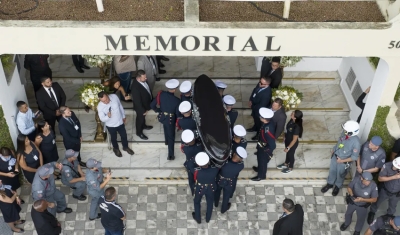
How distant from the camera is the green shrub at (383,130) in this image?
9219 millimetres

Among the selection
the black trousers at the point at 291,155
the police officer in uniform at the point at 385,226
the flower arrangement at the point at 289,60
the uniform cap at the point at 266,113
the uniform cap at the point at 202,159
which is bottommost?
the black trousers at the point at 291,155

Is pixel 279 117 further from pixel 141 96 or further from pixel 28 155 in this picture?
pixel 28 155

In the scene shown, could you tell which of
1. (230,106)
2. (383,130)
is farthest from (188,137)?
(383,130)

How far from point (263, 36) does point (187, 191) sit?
3700mm

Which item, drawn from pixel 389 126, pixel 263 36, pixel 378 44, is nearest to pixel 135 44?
pixel 263 36

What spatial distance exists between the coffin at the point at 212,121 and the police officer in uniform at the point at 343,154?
2082 millimetres

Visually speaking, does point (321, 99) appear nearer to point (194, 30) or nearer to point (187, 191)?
point (187, 191)

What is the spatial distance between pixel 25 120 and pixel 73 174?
4.46 ft

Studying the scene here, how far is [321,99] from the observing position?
1163cm

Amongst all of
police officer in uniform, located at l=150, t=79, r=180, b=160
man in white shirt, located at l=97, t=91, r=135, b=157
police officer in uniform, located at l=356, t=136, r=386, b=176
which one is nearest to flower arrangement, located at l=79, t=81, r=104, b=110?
man in white shirt, located at l=97, t=91, r=135, b=157

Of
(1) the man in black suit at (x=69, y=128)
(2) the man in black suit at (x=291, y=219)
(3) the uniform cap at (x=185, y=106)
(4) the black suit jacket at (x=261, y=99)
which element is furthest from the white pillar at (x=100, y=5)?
(2) the man in black suit at (x=291, y=219)

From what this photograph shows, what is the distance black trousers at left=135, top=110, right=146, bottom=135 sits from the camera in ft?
33.8

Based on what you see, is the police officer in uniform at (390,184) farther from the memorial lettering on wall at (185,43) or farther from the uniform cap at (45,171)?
the uniform cap at (45,171)

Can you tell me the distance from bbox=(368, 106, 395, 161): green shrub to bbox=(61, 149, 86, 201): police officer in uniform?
5537mm
